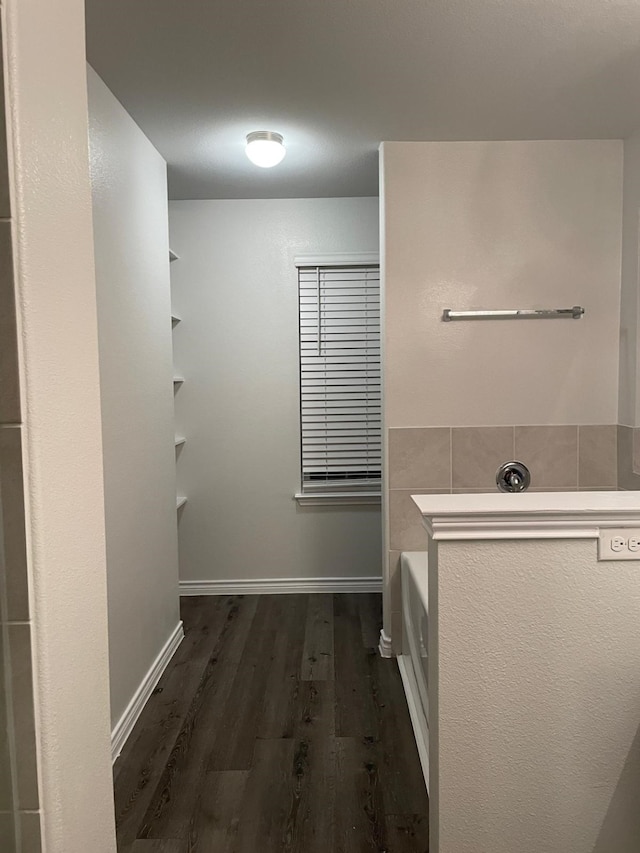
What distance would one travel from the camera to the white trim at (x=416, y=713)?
2.28m

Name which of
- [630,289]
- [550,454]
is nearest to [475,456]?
[550,454]

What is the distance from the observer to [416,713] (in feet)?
Result: 8.32

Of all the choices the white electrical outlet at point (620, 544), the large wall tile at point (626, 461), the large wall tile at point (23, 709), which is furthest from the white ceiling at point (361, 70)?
the large wall tile at point (23, 709)

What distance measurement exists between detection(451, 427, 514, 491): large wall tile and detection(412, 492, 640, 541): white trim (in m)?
1.60

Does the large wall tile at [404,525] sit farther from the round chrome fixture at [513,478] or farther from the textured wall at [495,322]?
the round chrome fixture at [513,478]

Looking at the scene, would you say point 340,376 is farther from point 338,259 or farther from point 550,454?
point 550,454

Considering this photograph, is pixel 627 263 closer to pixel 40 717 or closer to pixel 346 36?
pixel 346 36

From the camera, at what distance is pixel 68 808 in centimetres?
92

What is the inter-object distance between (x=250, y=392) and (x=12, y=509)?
327 centimetres

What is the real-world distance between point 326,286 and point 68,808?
11.4 feet

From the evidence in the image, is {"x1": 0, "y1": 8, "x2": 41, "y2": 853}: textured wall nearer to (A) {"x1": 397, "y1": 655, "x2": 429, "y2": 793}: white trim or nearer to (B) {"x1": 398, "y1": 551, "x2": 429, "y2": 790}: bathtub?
(B) {"x1": 398, "y1": 551, "x2": 429, "y2": 790}: bathtub

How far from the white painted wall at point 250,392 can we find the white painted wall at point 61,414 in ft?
9.94

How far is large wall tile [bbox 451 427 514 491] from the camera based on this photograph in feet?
10.2

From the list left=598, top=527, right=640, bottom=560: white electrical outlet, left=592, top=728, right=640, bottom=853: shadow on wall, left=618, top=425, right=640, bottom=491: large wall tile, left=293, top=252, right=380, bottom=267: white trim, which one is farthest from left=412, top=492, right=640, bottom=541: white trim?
left=293, top=252, right=380, bottom=267: white trim
